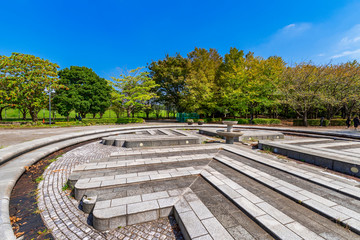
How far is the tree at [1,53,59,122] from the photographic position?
1789cm

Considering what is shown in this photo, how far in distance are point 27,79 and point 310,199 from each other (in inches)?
1084

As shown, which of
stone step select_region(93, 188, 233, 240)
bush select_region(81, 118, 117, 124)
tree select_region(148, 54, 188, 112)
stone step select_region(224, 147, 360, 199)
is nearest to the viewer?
stone step select_region(93, 188, 233, 240)

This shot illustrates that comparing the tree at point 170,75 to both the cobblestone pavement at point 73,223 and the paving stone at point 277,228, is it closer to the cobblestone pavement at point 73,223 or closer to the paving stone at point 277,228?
the cobblestone pavement at point 73,223

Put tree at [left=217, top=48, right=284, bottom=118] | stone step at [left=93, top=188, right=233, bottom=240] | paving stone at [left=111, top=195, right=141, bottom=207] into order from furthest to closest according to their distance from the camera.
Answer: tree at [left=217, top=48, right=284, bottom=118] → paving stone at [left=111, top=195, right=141, bottom=207] → stone step at [left=93, top=188, right=233, bottom=240]

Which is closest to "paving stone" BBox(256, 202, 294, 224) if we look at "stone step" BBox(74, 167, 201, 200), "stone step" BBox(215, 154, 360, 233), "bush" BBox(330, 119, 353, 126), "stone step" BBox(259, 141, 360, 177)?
"stone step" BBox(215, 154, 360, 233)

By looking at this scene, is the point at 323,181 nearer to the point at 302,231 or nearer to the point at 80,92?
the point at 302,231

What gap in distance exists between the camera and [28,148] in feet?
22.8

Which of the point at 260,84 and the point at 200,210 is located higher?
the point at 260,84

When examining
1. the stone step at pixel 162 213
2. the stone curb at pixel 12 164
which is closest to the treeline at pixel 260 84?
the stone curb at pixel 12 164

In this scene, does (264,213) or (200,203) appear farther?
Answer: (200,203)

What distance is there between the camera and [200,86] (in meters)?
24.8

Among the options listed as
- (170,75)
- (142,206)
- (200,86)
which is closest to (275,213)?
(142,206)

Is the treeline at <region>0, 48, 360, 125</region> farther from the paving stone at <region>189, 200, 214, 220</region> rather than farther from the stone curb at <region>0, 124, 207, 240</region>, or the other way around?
the paving stone at <region>189, 200, 214, 220</region>

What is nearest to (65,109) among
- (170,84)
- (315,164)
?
(170,84)
